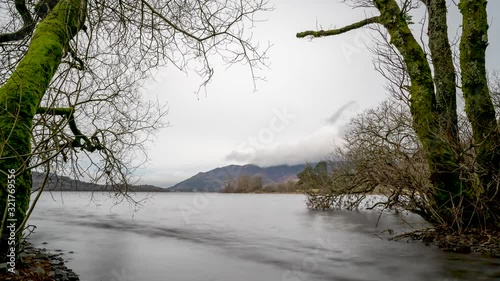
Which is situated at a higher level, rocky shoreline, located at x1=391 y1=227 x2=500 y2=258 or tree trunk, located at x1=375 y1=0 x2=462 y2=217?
tree trunk, located at x1=375 y1=0 x2=462 y2=217

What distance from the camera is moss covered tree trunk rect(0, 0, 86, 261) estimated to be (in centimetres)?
468

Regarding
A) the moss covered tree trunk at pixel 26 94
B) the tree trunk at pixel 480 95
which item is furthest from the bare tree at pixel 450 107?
the moss covered tree trunk at pixel 26 94

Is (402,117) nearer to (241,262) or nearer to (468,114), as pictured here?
(468,114)

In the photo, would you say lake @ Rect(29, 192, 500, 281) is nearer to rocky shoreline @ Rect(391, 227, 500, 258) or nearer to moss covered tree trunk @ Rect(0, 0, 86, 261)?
rocky shoreline @ Rect(391, 227, 500, 258)

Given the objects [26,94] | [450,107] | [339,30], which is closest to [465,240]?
[450,107]

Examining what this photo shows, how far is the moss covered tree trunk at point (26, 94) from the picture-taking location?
4.68 meters

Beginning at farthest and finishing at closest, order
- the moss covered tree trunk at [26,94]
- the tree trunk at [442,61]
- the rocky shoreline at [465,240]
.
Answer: the tree trunk at [442,61], the rocky shoreline at [465,240], the moss covered tree trunk at [26,94]

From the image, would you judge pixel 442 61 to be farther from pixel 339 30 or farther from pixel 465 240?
pixel 465 240

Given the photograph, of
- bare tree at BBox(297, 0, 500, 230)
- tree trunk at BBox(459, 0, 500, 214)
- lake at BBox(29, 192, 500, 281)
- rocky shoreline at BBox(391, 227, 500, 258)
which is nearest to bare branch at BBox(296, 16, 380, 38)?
bare tree at BBox(297, 0, 500, 230)

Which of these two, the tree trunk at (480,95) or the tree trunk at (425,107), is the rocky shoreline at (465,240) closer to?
the tree trunk at (425,107)

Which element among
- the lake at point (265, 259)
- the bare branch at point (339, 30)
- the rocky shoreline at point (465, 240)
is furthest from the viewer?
the bare branch at point (339, 30)

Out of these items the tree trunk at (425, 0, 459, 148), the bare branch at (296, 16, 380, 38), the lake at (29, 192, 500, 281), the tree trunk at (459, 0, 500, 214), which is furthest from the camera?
the bare branch at (296, 16, 380, 38)

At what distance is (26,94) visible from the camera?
5.22 m

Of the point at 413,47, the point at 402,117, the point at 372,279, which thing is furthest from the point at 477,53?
the point at 372,279
